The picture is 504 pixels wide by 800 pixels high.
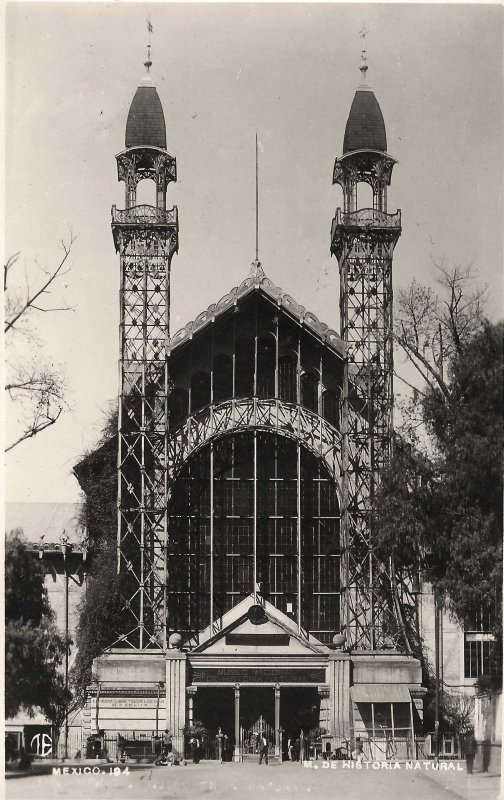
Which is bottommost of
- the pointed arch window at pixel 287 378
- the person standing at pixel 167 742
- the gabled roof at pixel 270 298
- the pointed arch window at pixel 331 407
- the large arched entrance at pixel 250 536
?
the person standing at pixel 167 742

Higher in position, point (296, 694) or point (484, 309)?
point (484, 309)

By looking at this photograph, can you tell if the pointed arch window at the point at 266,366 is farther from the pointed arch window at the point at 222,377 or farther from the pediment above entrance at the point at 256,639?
the pediment above entrance at the point at 256,639

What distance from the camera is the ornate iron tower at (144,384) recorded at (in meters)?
49.2

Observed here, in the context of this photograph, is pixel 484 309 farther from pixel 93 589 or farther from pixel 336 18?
pixel 93 589

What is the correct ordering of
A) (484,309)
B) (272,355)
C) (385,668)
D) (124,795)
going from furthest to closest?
1. (272,355)
2. (385,668)
3. (484,309)
4. (124,795)

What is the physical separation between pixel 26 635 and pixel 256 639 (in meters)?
14.4

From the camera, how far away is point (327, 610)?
167ft

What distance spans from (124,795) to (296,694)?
16.4m

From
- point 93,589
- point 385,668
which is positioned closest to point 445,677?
point 385,668

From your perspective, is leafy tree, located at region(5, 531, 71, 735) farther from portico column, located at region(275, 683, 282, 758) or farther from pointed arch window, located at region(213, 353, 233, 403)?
pointed arch window, located at region(213, 353, 233, 403)

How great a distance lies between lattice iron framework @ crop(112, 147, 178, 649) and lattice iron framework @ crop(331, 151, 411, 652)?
668 centimetres

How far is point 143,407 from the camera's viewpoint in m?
49.4

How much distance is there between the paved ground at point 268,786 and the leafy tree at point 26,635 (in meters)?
2.42

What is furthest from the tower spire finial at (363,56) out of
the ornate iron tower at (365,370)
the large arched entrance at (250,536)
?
the large arched entrance at (250,536)
